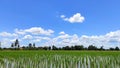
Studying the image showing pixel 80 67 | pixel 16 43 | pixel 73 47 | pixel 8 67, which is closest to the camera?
pixel 80 67

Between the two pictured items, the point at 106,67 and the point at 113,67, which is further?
the point at 106,67

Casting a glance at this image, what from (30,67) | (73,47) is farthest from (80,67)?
(73,47)

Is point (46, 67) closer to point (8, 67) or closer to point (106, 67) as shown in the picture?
point (8, 67)

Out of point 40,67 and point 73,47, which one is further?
point 73,47

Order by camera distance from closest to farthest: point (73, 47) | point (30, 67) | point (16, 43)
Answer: point (30, 67), point (73, 47), point (16, 43)

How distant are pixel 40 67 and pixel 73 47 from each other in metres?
98.9

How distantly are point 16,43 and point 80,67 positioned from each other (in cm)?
12531

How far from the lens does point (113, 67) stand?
11.3 ft

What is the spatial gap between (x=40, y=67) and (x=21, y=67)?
438 millimetres

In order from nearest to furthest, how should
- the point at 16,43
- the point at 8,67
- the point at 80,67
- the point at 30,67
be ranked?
1. the point at 80,67
2. the point at 8,67
3. the point at 30,67
4. the point at 16,43

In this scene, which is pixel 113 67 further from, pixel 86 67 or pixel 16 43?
pixel 16 43

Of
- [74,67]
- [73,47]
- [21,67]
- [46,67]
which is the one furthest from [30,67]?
[73,47]

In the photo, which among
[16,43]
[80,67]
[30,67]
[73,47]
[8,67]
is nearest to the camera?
[80,67]

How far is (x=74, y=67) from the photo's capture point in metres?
3.45
